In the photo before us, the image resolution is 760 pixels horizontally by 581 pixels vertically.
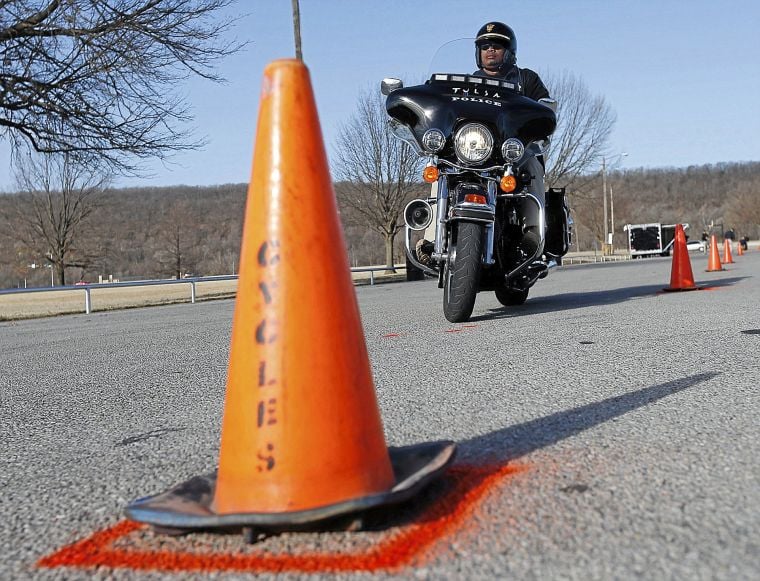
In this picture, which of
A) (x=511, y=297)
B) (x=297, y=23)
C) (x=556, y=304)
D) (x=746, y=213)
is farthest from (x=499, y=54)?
(x=746, y=213)

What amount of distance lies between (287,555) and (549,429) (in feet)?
4.78

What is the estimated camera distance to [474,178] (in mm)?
7285

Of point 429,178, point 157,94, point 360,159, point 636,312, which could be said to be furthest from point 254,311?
point 360,159

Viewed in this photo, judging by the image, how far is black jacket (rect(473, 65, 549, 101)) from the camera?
26.6 feet

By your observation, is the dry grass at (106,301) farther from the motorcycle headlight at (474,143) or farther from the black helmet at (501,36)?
the motorcycle headlight at (474,143)

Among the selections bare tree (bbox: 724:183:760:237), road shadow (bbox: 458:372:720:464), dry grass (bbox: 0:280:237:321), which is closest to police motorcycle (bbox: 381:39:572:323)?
road shadow (bbox: 458:372:720:464)

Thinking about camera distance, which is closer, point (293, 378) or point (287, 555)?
point (287, 555)

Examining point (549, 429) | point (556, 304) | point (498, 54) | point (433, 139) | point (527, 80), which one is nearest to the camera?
point (549, 429)

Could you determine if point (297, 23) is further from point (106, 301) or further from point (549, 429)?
point (549, 429)

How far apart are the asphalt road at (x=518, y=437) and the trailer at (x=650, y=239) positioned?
5892 centimetres

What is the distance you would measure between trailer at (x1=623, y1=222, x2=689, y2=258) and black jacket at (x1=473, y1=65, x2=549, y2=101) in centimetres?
5718

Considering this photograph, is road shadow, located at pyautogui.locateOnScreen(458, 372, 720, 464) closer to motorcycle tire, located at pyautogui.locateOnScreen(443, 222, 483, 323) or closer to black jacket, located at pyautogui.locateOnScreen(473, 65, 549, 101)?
motorcycle tire, located at pyautogui.locateOnScreen(443, 222, 483, 323)

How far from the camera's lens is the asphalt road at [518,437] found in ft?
5.94

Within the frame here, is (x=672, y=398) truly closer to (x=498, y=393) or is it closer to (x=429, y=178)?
(x=498, y=393)
